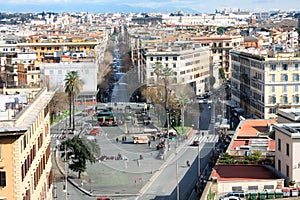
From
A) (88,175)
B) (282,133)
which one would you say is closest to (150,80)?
(88,175)

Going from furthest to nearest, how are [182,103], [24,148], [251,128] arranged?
[182,103], [251,128], [24,148]

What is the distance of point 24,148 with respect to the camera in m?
16.5

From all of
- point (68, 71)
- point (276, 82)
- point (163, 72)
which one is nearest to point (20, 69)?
point (68, 71)

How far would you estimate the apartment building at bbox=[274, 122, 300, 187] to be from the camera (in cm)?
1853

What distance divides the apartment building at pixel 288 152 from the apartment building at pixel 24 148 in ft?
21.9

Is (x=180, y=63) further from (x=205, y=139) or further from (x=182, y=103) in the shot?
(x=205, y=139)

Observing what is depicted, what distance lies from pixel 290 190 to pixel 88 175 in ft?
54.2

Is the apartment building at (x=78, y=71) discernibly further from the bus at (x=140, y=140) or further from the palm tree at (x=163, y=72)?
the bus at (x=140, y=140)

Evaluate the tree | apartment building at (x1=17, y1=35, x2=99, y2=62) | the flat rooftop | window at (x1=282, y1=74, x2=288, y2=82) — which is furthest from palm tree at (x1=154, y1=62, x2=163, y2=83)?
the flat rooftop

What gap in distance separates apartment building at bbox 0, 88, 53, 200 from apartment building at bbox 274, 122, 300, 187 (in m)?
6.68

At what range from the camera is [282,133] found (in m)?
19.5

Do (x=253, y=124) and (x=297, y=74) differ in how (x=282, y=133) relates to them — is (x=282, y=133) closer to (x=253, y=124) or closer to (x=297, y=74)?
(x=253, y=124)

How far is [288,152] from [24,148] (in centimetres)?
714

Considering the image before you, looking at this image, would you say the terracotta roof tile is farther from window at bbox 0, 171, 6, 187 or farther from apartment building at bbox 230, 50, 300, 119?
apartment building at bbox 230, 50, 300, 119
